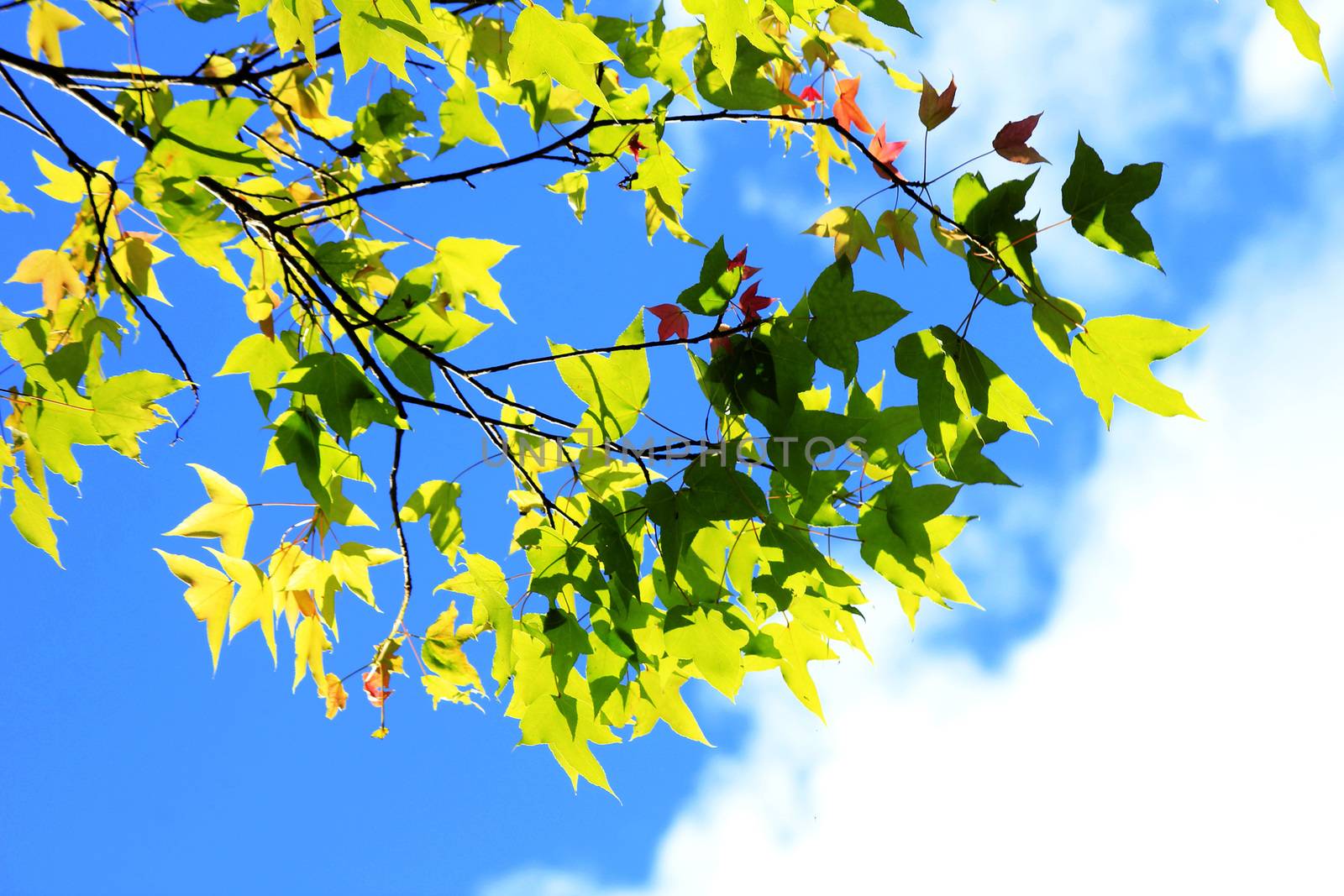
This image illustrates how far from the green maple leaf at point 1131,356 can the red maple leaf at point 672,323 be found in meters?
0.41

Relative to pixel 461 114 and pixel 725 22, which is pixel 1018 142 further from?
pixel 461 114

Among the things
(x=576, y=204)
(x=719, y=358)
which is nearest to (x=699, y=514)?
(x=719, y=358)

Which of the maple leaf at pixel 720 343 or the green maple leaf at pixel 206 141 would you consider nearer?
the green maple leaf at pixel 206 141

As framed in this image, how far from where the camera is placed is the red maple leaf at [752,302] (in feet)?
3.03

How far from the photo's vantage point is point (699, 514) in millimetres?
879

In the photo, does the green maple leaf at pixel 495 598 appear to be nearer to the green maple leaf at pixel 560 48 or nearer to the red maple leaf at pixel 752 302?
the red maple leaf at pixel 752 302

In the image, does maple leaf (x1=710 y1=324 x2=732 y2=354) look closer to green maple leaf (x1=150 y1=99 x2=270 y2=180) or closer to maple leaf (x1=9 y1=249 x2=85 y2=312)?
green maple leaf (x1=150 y1=99 x2=270 y2=180)

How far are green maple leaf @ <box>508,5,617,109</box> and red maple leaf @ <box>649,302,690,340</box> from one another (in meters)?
0.26

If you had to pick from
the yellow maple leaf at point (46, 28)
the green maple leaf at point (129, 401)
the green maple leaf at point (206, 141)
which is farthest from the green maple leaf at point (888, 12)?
the yellow maple leaf at point (46, 28)

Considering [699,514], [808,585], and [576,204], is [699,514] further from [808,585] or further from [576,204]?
[576,204]

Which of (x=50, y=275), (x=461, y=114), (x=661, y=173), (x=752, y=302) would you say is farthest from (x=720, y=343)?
(x=50, y=275)

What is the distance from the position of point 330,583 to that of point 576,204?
80 cm

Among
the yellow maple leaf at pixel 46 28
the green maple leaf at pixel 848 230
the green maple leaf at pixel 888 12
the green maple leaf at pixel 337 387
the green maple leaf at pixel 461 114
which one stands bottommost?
the green maple leaf at pixel 337 387

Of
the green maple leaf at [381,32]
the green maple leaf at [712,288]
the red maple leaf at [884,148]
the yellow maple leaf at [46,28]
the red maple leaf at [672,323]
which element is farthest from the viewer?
the yellow maple leaf at [46,28]
